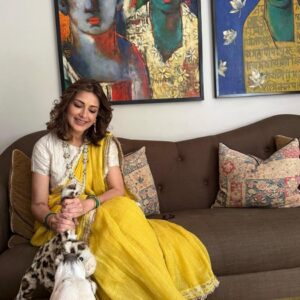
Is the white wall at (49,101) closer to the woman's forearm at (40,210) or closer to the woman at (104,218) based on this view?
Result: the woman at (104,218)

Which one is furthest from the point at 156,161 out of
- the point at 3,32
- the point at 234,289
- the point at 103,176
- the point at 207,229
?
the point at 3,32

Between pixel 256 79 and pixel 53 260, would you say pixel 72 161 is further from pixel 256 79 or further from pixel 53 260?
pixel 256 79

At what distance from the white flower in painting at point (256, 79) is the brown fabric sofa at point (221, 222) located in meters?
0.34

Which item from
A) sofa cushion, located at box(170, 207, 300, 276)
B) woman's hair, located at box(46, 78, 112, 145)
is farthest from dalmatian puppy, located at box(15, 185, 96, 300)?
sofa cushion, located at box(170, 207, 300, 276)

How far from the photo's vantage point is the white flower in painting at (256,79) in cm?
254

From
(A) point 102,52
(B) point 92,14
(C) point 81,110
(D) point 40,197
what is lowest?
(D) point 40,197

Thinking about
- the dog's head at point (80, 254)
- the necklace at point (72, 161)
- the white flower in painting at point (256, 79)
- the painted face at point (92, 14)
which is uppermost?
the painted face at point (92, 14)

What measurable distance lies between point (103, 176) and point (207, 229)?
565 millimetres

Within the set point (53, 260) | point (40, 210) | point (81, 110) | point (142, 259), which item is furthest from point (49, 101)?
point (142, 259)

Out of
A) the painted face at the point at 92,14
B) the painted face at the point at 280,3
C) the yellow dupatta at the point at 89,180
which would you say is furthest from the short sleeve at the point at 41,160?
the painted face at the point at 280,3

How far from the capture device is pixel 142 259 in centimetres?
143

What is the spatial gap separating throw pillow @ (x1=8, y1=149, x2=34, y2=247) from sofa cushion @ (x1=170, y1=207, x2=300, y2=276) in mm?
769

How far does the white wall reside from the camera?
7.92ft

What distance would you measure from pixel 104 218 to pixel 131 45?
4.32 ft
